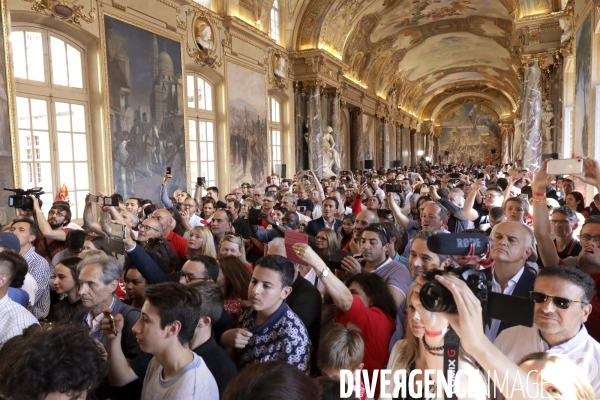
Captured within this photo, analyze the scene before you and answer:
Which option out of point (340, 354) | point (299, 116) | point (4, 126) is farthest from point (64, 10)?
point (299, 116)

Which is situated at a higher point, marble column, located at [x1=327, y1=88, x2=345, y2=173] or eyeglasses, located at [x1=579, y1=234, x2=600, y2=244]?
marble column, located at [x1=327, y1=88, x2=345, y2=173]

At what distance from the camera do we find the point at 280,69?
56.3ft

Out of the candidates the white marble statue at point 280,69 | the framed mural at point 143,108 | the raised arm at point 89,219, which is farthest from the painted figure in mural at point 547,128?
the raised arm at point 89,219

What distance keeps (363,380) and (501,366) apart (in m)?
1.32

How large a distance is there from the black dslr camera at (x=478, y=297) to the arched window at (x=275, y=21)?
1688 cm

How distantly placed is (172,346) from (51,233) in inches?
140

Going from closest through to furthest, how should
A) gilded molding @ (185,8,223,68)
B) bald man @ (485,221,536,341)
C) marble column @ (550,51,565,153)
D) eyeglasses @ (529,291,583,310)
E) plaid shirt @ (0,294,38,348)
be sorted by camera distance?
eyeglasses @ (529,291,583,310) → plaid shirt @ (0,294,38,348) → bald man @ (485,221,536,341) → gilded molding @ (185,8,223,68) → marble column @ (550,51,565,153)

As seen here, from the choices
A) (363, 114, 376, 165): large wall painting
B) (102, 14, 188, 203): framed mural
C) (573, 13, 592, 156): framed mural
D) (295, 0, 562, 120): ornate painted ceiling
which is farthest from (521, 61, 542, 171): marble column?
(363, 114, 376, 165): large wall painting

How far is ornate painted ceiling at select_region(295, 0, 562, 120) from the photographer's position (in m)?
18.4

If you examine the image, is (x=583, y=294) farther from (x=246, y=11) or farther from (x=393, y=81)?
(x=393, y=81)

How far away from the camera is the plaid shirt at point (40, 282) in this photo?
3919 millimetres

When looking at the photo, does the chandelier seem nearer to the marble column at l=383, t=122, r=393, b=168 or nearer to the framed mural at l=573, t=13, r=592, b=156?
the framed mural at l=573, t=13, r=592, b=156

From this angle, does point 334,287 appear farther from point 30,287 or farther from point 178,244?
point 178,244

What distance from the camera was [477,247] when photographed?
167 centimetres
